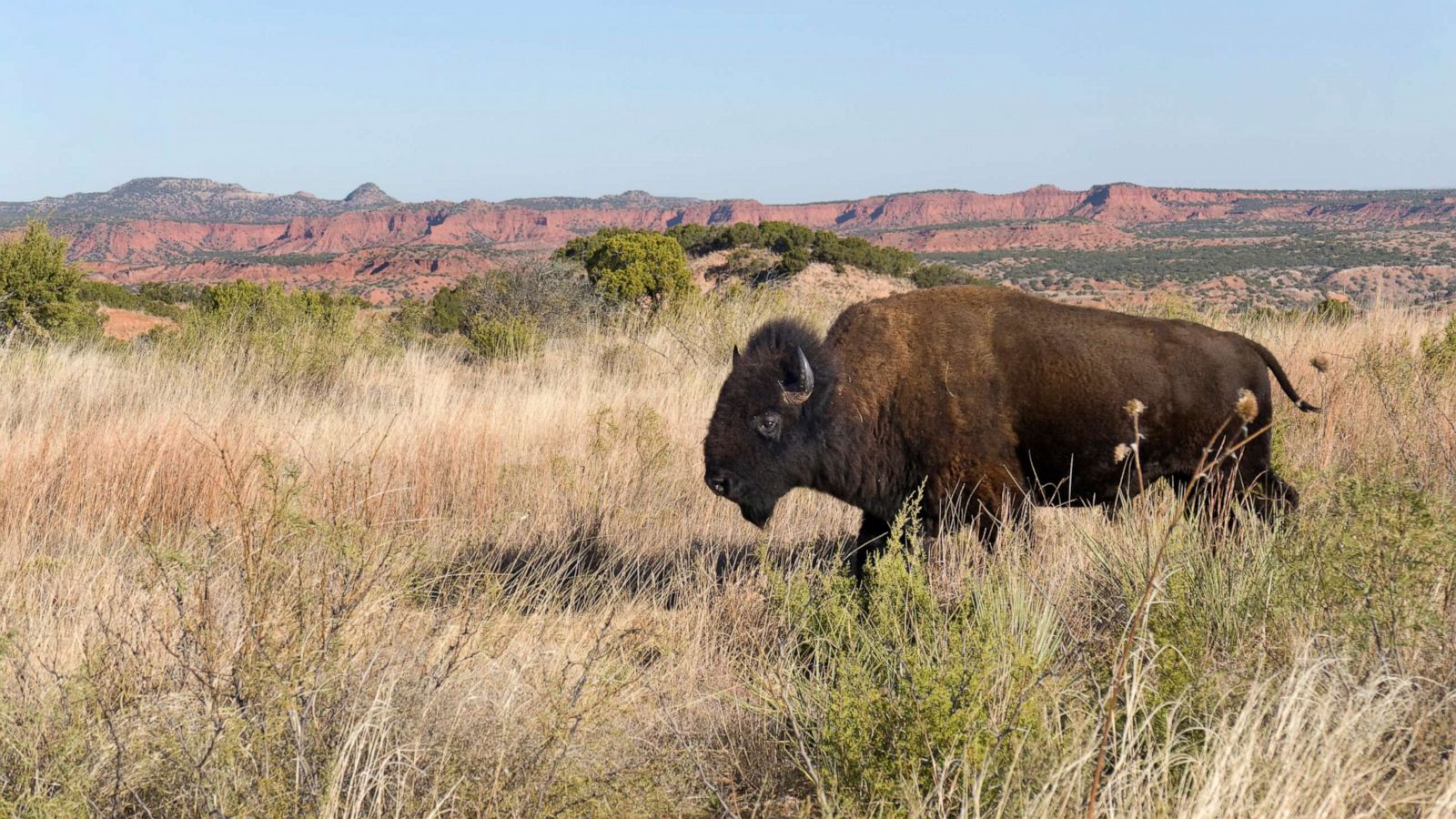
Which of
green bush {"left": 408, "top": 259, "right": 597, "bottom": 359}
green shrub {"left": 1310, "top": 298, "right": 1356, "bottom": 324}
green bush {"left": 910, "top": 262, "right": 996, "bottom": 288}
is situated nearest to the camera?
green shrub {"left": 1310, "top": 298, "right": 1356, "bottom": 324}

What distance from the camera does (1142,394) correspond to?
5164mm

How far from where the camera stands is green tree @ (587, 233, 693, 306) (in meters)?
25.9

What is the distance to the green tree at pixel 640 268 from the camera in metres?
25.9

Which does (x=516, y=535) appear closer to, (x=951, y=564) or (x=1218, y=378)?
(x=951, y=564)

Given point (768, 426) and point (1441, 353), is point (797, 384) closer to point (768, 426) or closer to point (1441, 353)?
point (768, 426)

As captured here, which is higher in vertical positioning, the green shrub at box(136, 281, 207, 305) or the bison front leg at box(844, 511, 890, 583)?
the green shrub at box(136, 281, 207, 305)

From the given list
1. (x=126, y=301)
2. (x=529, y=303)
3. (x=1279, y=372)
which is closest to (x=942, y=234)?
(x=126, y=301)

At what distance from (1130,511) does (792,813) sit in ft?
9.30

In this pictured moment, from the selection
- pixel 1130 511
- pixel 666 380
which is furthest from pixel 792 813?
pixel 666 380

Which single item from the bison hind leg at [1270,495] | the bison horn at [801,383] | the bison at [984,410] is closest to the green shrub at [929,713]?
the bison at [984,410]

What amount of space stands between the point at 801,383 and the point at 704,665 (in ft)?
5.52

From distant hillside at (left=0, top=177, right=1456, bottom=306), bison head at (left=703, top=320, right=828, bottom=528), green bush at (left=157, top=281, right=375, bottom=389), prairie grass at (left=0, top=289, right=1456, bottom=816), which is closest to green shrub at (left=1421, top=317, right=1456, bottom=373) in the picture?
prairie grass at (left=0, top=289, right=1456, bottom=816)

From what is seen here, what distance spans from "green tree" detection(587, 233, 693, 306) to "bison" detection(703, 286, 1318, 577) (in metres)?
19.3

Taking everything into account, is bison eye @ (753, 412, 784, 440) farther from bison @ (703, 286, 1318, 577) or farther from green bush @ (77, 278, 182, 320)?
green bush @ (77, 278, 182, 320)
